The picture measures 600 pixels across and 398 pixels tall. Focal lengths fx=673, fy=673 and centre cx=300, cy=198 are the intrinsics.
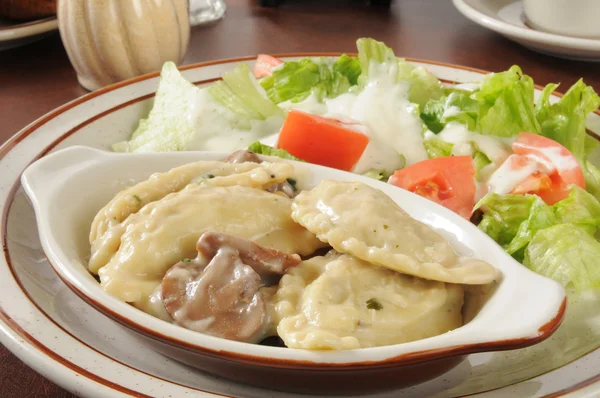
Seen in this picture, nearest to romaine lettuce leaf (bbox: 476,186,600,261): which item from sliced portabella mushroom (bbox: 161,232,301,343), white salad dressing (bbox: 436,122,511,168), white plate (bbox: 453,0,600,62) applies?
white salad dressing (bbox: 436,122,511,168)

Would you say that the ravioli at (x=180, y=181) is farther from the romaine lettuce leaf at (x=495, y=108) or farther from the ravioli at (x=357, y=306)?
the romaine lettuce leaf at (x=495, y=108)

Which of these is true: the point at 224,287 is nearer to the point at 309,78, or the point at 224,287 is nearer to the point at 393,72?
the point at 393,72

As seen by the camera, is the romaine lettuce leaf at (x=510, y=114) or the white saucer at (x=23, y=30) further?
the white saucer at (x=23, y=30)

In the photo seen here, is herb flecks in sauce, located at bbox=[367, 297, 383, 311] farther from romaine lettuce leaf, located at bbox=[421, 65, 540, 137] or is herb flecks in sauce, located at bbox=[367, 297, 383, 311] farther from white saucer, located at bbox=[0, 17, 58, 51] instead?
white saucer, located at bbox=[0, 17, 58, 51]

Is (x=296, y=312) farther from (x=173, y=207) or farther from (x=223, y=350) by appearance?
(x=173, y=207)

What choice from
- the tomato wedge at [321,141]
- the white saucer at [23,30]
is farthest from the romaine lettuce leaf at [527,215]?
the white saucer at [23,30]

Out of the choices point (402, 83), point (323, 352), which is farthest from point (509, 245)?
point (323, 352)

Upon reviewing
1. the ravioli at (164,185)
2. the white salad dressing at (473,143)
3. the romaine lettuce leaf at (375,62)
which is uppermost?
the ravioli at (164,185)

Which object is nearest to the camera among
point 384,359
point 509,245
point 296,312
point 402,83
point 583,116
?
point 384,359
